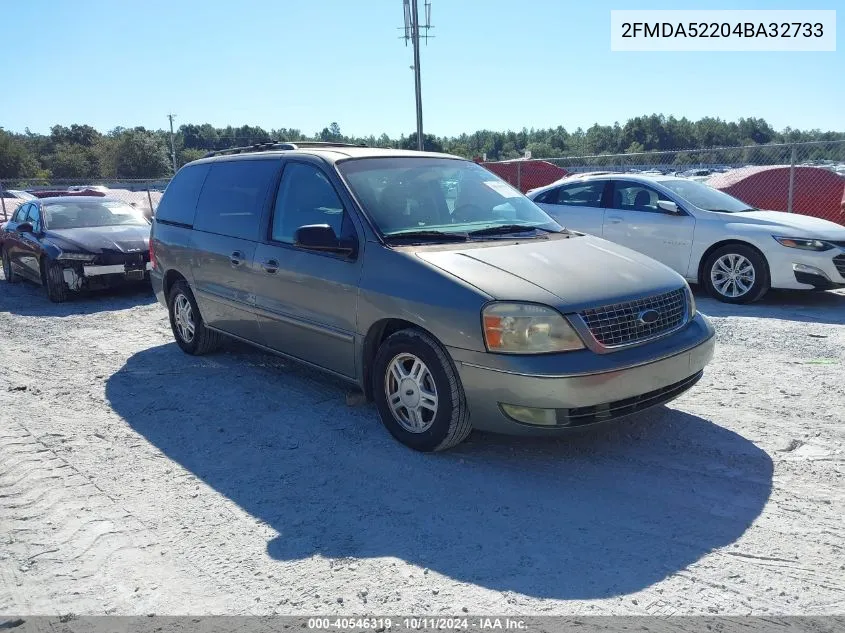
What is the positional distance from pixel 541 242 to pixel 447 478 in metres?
1.68

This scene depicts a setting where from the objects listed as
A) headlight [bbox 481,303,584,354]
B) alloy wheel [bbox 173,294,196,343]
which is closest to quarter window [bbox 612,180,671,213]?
alloy wheel [bbox 173,294,196,343]

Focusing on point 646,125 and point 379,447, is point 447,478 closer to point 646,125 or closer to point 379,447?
point 379,447

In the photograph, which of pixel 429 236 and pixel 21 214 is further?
pixel 21 214

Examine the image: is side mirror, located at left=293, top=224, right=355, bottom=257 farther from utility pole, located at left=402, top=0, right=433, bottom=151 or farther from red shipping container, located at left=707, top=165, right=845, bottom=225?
utility pole, located at left=402, top=0, right=433, bottom=151

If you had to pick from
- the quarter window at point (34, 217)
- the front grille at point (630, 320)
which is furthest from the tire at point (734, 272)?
the quarter window at point (34, 217)

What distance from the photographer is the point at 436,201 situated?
4.92m

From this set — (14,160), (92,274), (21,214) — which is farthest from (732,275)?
(14,160)

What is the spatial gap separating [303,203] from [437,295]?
1.60m

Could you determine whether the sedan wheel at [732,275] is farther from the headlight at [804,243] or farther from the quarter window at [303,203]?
the quarter window at [303,203]

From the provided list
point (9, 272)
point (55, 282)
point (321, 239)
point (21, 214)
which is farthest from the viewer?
point (9, 272)

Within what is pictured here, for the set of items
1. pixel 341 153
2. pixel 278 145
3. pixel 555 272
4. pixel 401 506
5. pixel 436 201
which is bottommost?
pixel 401 506

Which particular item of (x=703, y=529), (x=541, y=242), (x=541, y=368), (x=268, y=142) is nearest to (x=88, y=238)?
(x=268, y=142)

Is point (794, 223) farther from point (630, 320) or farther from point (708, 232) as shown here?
point (630, 320)

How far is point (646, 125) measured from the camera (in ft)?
274
